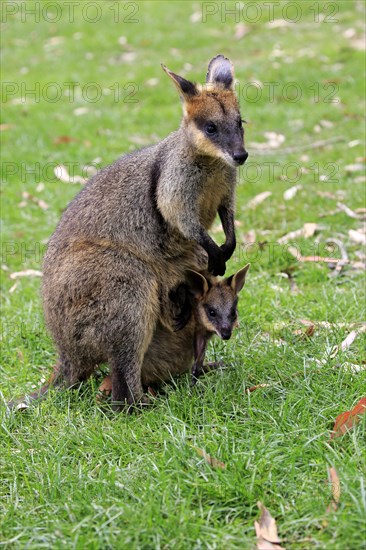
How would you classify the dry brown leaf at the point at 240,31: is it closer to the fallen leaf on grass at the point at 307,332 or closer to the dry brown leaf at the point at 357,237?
the dry brown leaf at the point at 357,237

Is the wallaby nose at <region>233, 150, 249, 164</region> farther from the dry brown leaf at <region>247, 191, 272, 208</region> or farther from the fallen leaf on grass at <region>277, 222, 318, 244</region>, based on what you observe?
the dry brown leaf at <region>247, 191, 272, 208</region>

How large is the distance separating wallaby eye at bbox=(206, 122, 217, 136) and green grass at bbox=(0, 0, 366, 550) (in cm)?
128

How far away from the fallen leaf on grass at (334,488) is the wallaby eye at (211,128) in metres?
1.79

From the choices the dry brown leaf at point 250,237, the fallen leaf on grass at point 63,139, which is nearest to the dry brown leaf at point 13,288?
the dry brown leaf at point 250,237

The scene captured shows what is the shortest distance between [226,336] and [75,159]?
18.8 ft

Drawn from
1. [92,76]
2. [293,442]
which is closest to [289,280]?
[293,442]

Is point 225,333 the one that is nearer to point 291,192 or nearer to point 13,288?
point 13,288

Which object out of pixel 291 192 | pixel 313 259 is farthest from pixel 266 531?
pixel 291 192

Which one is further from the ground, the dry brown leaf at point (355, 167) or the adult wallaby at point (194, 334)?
the adult wallaby at point (194, 334)

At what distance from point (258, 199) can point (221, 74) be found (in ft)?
11.1

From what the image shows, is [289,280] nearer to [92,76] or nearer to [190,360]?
[190,360]

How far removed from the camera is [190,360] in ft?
14.6

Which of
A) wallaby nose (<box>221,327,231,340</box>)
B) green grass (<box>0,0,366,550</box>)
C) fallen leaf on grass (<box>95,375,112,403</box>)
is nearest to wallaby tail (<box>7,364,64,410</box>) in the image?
green grass (<box>0,0,366,550</box>)

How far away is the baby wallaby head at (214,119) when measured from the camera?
3.86 meters
